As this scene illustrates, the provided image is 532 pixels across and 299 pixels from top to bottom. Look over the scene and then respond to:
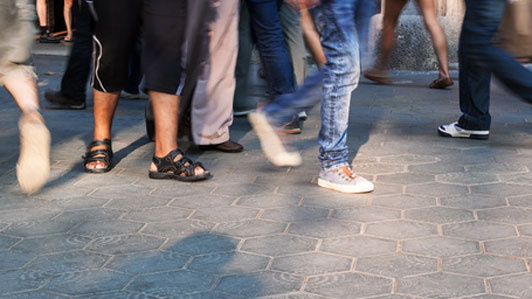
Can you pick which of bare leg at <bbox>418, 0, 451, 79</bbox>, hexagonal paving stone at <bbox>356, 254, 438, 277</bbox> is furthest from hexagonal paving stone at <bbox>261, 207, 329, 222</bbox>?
bare leg at <bbox>418, 0, 451, 79</bbox>

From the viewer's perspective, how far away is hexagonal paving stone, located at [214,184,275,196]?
382cm

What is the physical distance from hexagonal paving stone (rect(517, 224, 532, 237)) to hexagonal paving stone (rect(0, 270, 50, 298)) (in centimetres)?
189

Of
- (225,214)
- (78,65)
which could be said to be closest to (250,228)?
(225,214)

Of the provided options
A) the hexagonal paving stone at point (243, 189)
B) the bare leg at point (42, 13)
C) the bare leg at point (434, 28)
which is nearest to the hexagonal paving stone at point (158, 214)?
the hexagonal paving stone at point (243, 189)

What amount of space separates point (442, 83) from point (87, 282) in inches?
195

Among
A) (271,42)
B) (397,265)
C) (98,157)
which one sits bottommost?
(98,157)

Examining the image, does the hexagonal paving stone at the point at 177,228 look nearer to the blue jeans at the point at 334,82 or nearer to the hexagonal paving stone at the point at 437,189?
the blue jeans at the point at 334,82

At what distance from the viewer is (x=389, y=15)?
18.6ft

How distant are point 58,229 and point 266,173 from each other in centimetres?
128

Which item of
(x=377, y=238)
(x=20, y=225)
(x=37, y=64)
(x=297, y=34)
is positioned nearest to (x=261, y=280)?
(x=377, y=238)

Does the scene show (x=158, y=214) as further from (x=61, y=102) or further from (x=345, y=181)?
(x=61, y=102)

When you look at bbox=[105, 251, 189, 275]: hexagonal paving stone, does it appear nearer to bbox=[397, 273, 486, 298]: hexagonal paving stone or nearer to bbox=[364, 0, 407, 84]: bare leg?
bbox=[397, 273, 486, 298]: hexagonal paving stone

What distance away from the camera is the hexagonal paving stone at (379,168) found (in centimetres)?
422

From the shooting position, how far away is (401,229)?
3.26m
